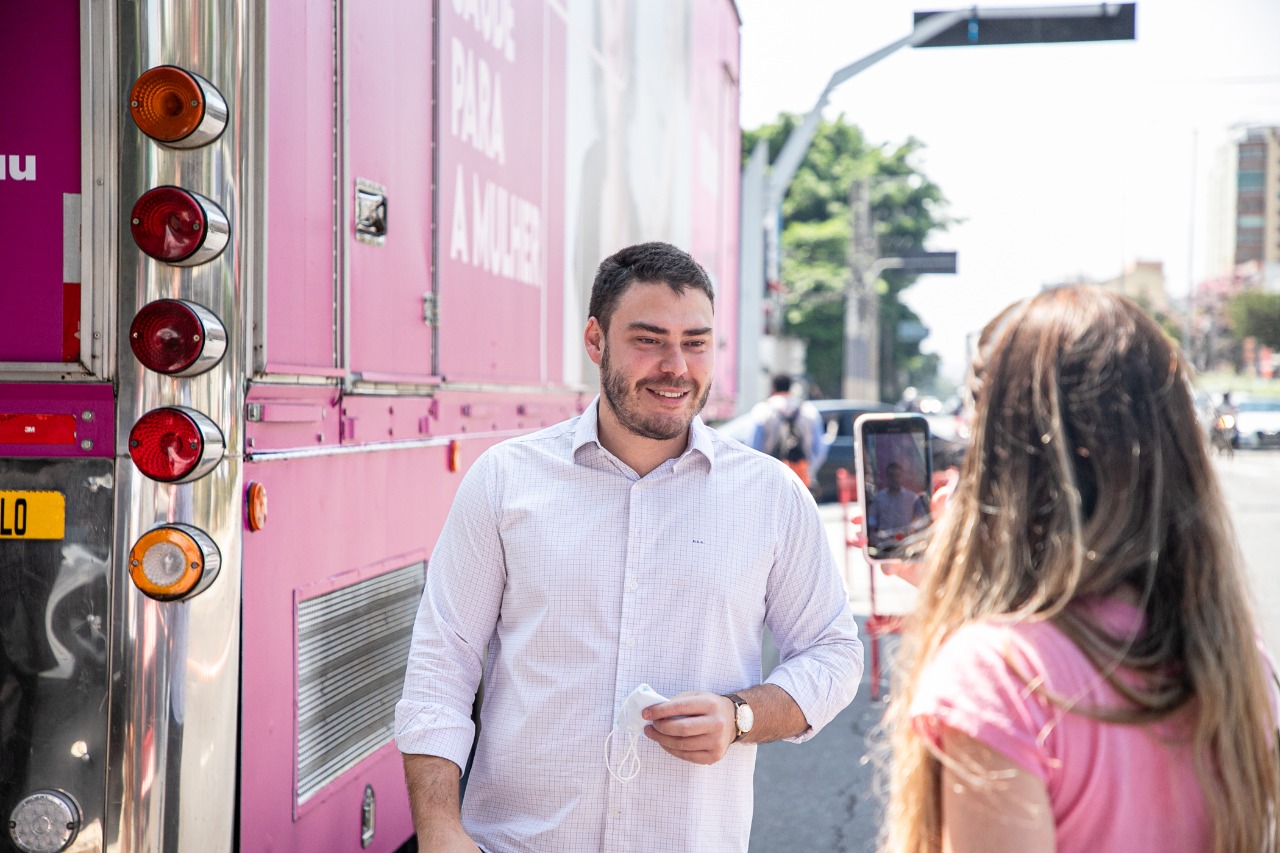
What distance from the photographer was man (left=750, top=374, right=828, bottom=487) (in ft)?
36.4

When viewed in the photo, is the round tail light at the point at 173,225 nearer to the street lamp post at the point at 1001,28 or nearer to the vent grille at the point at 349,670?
the vent grille at the point at 349,670

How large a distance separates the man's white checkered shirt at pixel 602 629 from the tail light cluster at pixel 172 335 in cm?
51

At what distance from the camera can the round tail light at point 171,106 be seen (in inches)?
102

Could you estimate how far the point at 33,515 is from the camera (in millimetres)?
2609

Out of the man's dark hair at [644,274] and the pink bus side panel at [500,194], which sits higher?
the pink bus side panel at [500,194]

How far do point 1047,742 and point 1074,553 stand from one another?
0.20 meters

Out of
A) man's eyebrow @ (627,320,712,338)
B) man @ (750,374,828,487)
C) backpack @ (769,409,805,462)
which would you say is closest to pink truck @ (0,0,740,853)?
man's eyebrow @ (627,320,712,338)

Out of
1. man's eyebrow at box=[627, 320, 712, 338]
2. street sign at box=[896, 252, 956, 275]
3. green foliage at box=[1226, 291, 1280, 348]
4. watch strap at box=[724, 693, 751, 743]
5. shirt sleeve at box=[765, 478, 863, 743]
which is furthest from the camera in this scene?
green foliage at box=[1226, 291, 1280, 348]

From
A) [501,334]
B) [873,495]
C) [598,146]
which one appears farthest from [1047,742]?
[598,146]

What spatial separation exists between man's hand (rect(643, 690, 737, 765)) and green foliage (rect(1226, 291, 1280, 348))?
87.3 metres

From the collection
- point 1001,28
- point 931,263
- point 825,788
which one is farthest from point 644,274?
point 931,263

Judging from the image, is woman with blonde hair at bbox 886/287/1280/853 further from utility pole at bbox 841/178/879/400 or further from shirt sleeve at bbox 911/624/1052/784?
utility pole at bbox 841/178/879/400

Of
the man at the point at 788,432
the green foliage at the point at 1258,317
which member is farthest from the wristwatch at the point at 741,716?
the green foliage at the point at 1258,317

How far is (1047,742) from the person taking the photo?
1367mm
